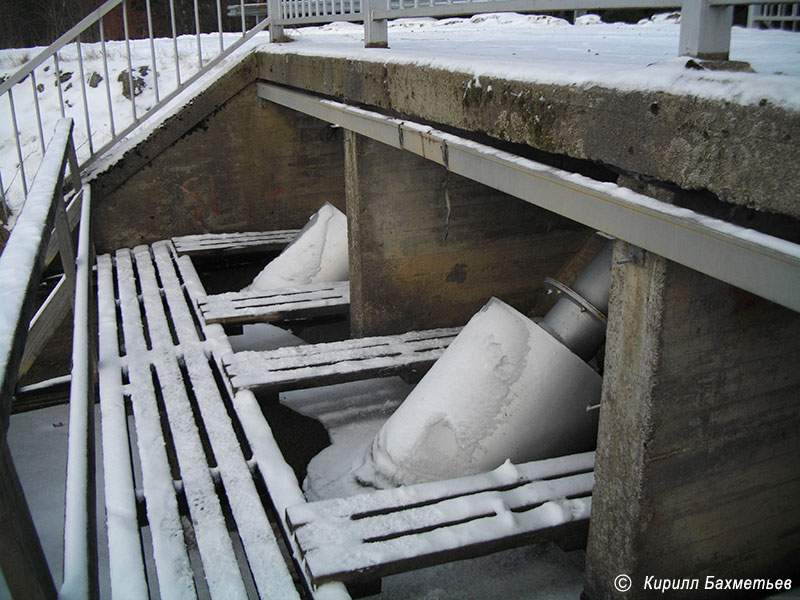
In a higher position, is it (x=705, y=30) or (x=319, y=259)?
(x=705, y=30)

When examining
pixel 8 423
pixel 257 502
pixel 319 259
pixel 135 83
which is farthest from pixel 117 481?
pixel 135 83

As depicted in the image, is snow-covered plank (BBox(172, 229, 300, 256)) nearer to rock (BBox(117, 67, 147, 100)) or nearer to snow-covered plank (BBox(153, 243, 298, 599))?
snow-covered plank (BBox(153, 243, 298, 599))

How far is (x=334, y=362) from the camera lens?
3867mm

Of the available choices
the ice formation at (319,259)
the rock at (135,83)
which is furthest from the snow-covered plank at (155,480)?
the rock at (135,83)

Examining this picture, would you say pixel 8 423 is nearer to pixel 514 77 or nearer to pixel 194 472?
pixel 514 77

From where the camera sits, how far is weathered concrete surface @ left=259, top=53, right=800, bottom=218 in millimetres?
1509

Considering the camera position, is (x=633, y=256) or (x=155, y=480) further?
(x=155, y=480)

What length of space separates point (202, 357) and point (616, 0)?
112 inches

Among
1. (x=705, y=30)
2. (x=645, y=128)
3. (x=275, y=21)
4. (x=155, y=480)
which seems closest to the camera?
(x=705, y=30)

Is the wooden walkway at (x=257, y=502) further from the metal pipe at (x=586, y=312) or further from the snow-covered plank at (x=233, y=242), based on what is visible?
the snow-covered plank at (x=233, y=242)

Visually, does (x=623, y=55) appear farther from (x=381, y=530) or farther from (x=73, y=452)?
(x=73, y=452)

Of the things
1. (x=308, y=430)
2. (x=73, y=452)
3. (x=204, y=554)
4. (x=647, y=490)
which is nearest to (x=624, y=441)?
(x=647, y=490)

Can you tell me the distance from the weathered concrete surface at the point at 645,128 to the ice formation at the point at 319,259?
7.09 feet

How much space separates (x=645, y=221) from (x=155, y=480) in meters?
1.99
